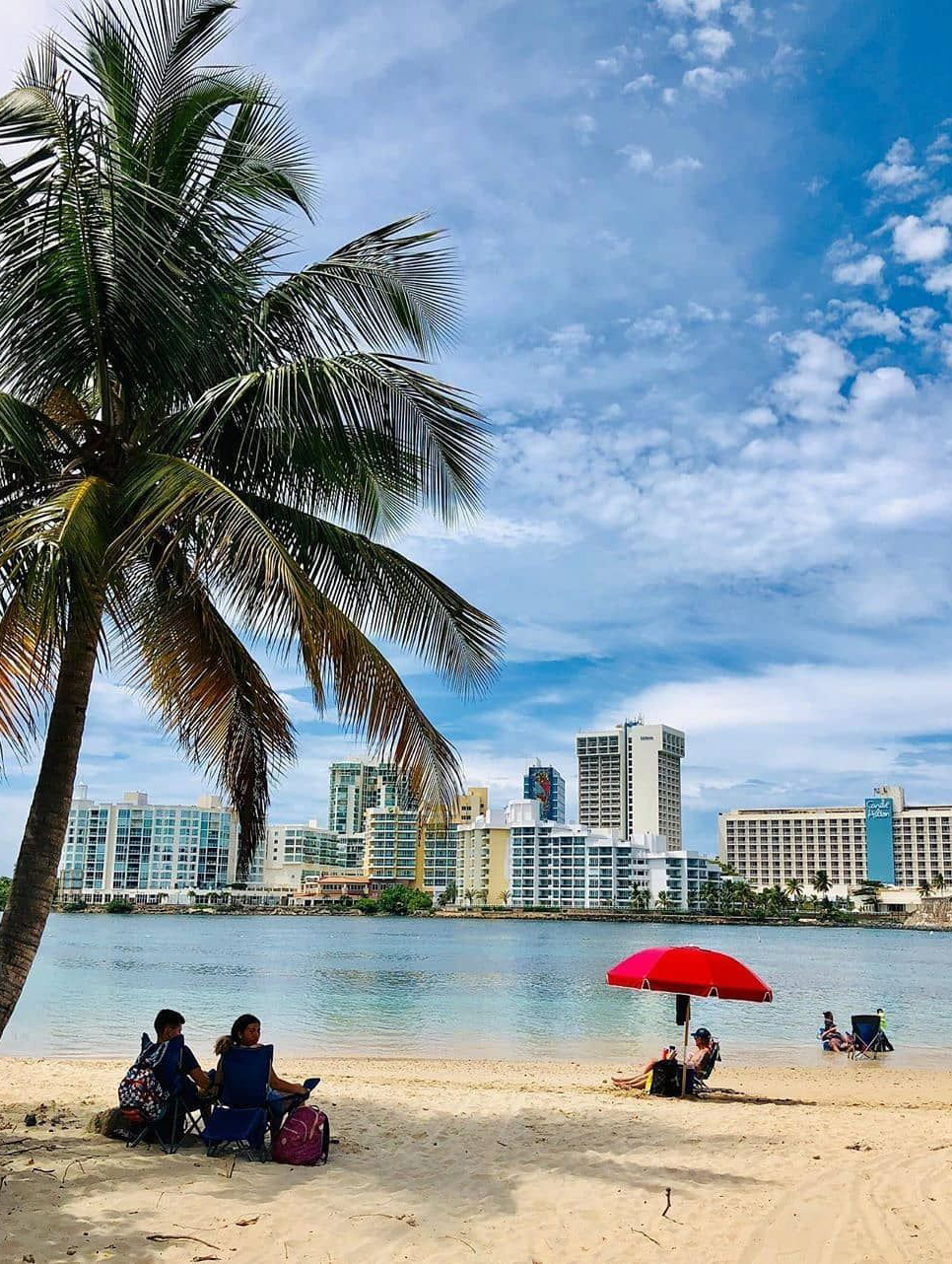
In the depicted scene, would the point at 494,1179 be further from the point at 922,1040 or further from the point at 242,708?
the point at 922,1040

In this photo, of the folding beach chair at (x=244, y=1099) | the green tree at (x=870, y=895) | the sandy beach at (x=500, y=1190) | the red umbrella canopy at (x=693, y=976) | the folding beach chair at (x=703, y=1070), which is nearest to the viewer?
the sandy beach at (x=500, y=1190)

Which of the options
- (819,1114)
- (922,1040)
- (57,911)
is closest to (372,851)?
(57,911)

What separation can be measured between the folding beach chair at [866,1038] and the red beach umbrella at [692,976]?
37.3 ft

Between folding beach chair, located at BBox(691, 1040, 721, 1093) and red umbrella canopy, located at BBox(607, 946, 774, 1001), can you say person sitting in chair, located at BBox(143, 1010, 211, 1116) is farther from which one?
folding beach chair, located at BBox(691, 1040, 721, 1093)

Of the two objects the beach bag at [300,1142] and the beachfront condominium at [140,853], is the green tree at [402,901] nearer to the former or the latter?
the beachfront condominium at [140,853]

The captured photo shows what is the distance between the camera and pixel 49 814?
283 inches

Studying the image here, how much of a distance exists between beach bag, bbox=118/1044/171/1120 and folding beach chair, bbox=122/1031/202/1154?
2cm

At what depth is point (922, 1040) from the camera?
27.3 m

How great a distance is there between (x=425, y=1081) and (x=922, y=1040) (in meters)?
16.9

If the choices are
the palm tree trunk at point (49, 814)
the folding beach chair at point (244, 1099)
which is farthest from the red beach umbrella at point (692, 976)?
the palm tree trunk at point (49, 814)

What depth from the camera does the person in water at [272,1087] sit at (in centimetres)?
800

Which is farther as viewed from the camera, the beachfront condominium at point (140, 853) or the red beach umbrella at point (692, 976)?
the beachfront condominium at point (140, 853)

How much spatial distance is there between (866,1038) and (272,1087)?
1836 cm

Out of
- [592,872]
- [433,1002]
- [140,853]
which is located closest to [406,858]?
[592,872]
